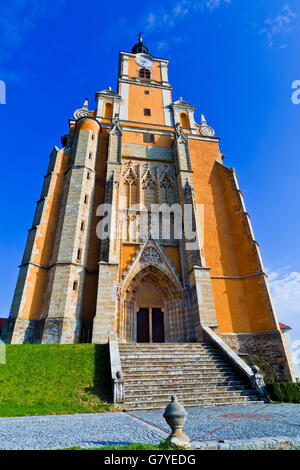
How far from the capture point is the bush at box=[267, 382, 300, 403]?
307 inches

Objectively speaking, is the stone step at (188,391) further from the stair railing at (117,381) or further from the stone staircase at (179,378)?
the stair railing at (117,381)

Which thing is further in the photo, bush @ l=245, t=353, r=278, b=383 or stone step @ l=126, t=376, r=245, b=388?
bush @ l=245, t=353, r=278, b=383

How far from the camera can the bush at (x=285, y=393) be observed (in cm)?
780

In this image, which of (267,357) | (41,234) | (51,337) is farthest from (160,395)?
(41,234)

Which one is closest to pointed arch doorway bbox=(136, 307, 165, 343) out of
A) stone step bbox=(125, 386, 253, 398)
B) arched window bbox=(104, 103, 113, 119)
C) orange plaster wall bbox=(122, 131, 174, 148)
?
stone step bbox=(125, 386, 253, 398)

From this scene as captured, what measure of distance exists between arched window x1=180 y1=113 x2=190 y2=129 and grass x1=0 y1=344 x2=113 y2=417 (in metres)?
20.9

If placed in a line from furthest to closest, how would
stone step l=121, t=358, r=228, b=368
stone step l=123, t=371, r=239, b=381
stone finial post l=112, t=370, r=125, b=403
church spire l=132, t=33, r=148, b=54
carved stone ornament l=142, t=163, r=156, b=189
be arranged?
1. church spire l=132, t=33, r=148, b=54
2. carved stone ornament l=142, t=163, r=156, b=189
3. stone step l=121, t=358, r=228, b=368
4. stone step l=123, t=371, r=239, b=381
5. stone finial post l=112, t=370, r=125, b=403

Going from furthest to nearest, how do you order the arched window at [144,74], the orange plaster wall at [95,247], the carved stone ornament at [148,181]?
the arched window at [144,74], the carved stone ornament at [148,181], the orange plaster wall at [95,247]

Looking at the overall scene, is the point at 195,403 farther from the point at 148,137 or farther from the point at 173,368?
the point at 148,137

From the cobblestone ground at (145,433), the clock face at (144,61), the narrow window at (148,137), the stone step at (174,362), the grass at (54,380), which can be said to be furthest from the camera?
the clock face at (144,61)

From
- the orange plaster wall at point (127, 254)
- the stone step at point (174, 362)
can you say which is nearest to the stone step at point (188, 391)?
the stone step at point (174, 362)

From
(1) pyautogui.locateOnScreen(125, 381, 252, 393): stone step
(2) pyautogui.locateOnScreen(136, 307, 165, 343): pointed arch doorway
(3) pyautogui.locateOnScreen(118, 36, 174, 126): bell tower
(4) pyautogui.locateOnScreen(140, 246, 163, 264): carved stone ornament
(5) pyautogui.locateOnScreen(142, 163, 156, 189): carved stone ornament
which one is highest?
(3) pyautogui.locateOnScreen(118, 36, 174, 126): bell tower

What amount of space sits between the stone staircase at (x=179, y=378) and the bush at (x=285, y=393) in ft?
1.85

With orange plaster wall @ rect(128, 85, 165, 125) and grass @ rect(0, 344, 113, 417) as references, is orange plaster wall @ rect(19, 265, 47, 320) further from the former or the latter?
orange plaster wall @ rect(128, 85, 165, 125)
